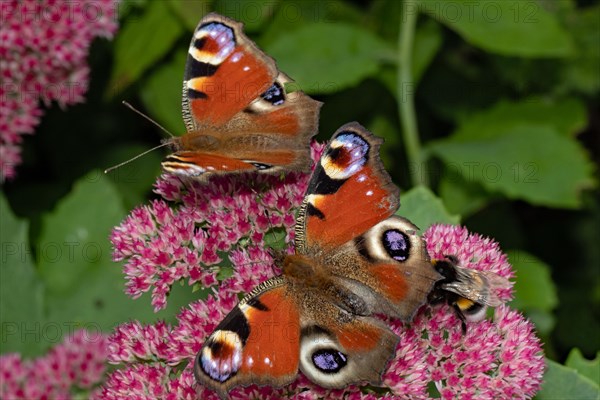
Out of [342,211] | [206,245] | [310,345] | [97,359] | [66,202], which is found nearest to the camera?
[310,345]

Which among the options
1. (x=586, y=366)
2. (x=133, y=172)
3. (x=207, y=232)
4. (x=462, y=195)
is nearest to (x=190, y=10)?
(x=133, y=172)

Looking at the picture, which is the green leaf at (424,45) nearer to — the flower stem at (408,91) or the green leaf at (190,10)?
the flower stem at (408,91)

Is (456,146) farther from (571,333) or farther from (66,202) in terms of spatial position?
(66,202)

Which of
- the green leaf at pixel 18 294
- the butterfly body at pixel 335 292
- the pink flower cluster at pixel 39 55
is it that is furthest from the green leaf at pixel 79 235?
the butterfly body at pixel 335 292

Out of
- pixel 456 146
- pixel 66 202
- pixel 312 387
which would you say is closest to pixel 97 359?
pixel 66 202

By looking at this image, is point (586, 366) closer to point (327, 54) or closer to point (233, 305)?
point (233, 305)

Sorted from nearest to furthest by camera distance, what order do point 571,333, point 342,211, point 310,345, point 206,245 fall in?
point 310,345 → point 342,211 → point 206,245 → point 571,333
